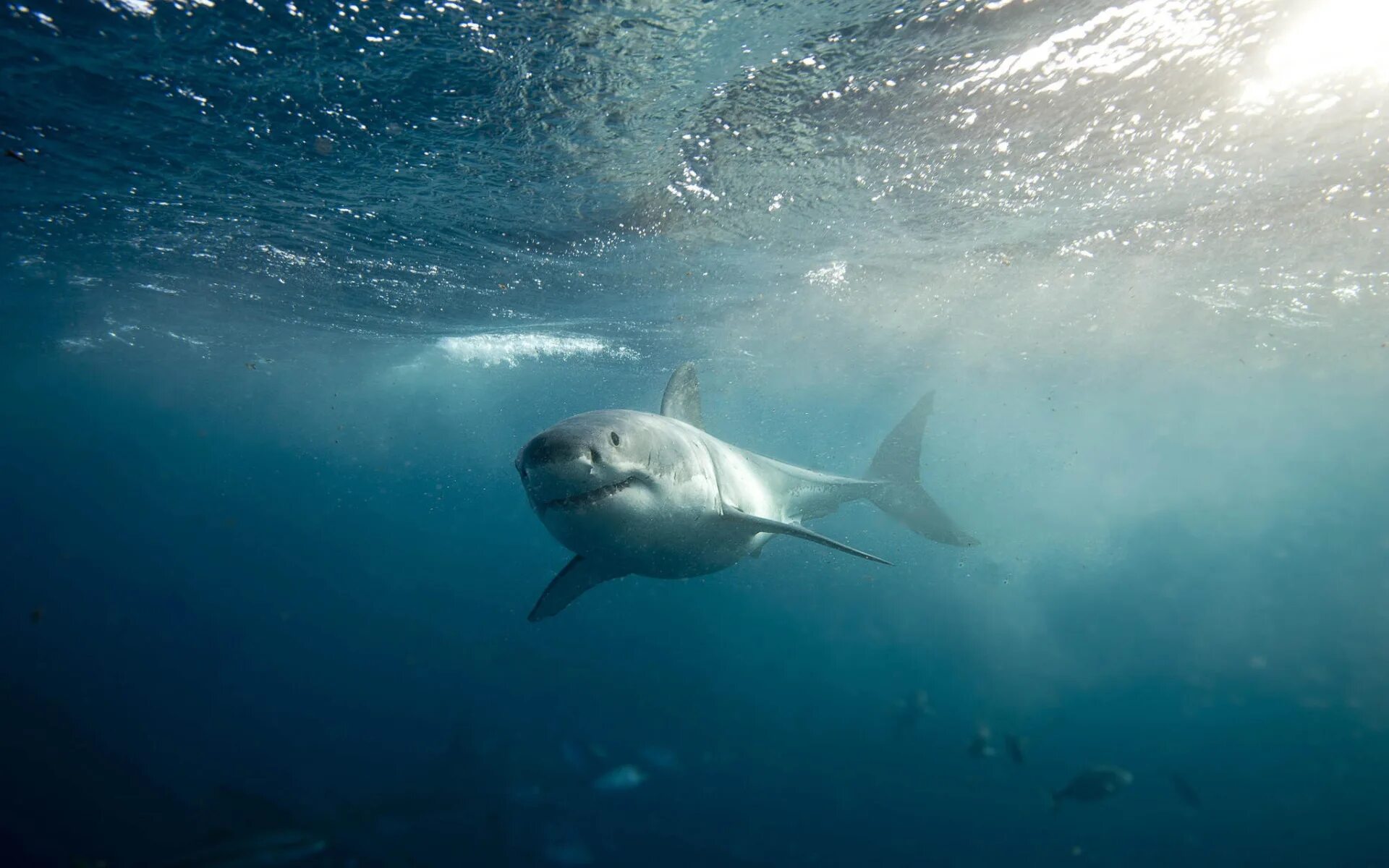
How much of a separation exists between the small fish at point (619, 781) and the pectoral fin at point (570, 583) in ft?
21.4

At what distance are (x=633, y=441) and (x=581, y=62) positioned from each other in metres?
5.29

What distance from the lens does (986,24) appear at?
251 inches

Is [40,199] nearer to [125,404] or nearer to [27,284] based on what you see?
[27,284]

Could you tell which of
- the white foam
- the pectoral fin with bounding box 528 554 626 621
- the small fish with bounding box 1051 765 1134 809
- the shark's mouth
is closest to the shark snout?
the shark's mouth

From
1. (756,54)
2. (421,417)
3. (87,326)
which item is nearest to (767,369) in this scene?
(756,54)

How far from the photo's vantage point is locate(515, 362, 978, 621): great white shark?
349 cm

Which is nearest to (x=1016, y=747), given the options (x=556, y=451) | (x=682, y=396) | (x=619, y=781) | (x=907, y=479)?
(x=907, y=479)

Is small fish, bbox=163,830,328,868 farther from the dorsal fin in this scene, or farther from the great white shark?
the dorsal fin

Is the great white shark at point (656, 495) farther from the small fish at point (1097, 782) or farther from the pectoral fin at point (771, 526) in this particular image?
the small fish at point (1097, 782)

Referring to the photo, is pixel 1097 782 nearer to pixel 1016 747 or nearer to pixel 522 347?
pixel 1016 747

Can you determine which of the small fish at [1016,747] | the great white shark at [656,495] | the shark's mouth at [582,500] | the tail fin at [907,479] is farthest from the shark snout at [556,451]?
the small fish at [1016,747]

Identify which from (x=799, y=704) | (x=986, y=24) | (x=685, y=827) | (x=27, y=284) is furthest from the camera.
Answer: (x=27, y=284)

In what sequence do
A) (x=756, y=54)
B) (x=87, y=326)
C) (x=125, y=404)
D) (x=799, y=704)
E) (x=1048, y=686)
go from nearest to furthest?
(x=756, y=54), (x=799, y=704), (x=1048, y=686), (x=87, y=326), (x=125, y=404)

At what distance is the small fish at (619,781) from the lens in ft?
36.9
